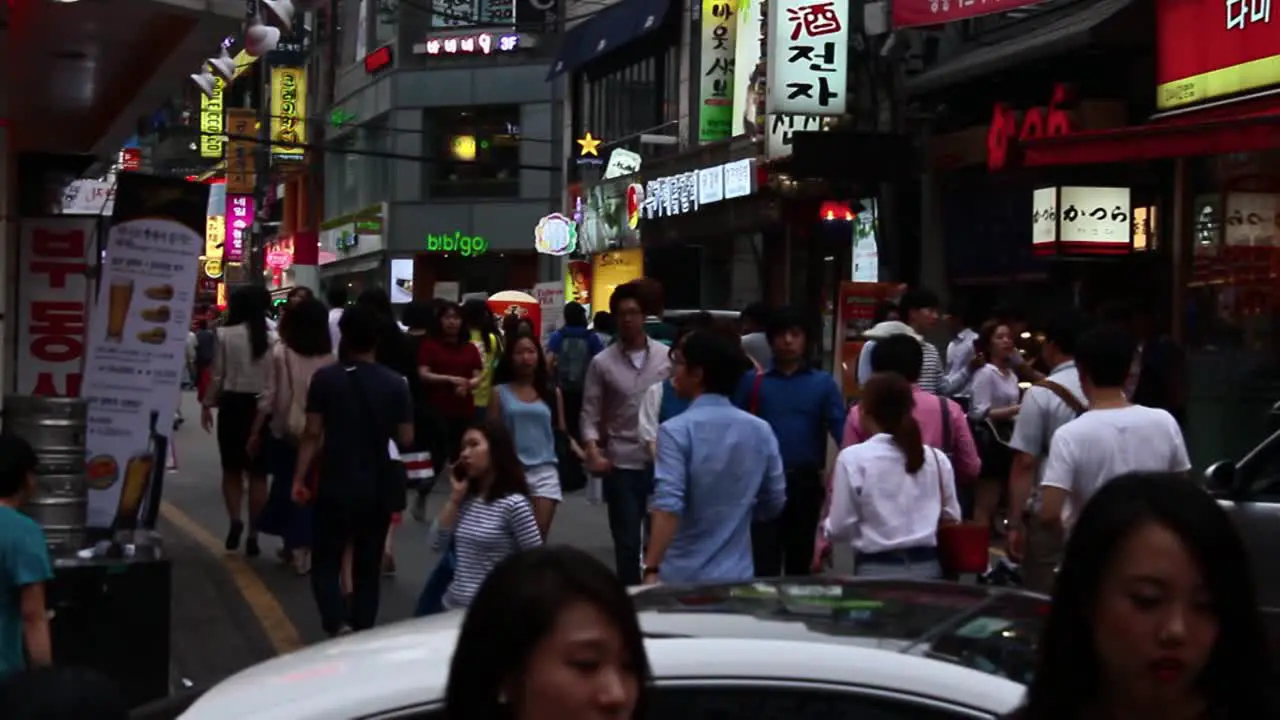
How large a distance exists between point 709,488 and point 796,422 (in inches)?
80.2

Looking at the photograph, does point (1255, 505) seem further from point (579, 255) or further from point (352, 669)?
point (579, 255)

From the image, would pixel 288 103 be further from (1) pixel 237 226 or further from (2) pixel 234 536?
(2) pixel 234 536

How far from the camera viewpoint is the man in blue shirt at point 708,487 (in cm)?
759

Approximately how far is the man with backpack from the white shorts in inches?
249

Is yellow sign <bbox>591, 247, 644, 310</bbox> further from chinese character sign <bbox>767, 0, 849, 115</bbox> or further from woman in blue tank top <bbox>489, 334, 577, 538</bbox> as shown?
woman in blue tank top <bbox>489, 334, 577, 538</bbox>

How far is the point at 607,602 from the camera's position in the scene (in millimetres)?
2443

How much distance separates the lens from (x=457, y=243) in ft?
161

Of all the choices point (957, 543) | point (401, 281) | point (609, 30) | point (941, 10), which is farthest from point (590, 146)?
point (957, 543)

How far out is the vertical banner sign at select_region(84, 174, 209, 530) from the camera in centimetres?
1026

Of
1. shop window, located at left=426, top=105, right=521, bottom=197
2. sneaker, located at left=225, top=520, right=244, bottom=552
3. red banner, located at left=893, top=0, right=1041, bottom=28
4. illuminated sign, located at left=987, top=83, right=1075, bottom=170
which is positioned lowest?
sneaker, located at left=225, top=520, right=244, bottom=552

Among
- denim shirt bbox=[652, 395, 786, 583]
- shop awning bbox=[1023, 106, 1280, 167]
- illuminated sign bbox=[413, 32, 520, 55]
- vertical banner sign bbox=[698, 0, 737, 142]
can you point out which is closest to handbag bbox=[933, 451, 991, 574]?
denim shirt bbox=[652, 395, 786, 583]

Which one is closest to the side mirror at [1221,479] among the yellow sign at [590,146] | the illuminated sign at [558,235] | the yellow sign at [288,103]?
the yellow sign at [590,146]

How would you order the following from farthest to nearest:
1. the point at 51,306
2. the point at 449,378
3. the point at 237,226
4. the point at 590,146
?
the point at 237,226 → the point at 590,146 → the point at 449,378 → the point at 51,306

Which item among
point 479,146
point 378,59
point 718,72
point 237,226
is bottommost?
point 237,226
